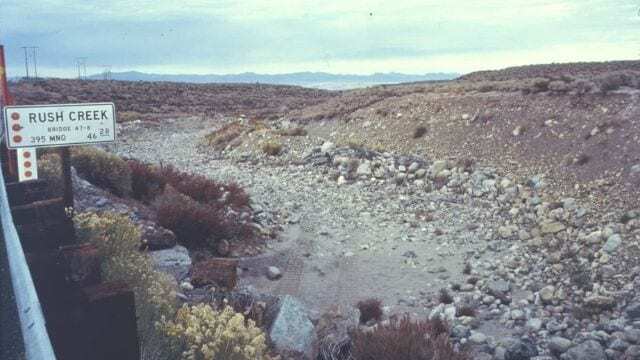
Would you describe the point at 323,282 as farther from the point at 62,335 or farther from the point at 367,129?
the point at 367,129

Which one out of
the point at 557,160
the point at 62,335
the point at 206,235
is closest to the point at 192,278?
the point at 206,235

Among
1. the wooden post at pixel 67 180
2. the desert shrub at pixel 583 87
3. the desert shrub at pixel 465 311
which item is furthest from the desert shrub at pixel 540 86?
the wooden post at pixel 67 180

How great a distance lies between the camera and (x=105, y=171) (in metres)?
12.7

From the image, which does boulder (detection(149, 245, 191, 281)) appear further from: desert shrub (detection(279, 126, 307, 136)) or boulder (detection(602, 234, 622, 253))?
desert shrub (detection(279, 126, 307, 136))

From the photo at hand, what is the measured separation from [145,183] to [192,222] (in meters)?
3.06

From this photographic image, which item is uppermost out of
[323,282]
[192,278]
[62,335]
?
[62,335]

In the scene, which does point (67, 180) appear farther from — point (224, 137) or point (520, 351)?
point (224, 137)

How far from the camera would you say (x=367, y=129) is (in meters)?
25.0

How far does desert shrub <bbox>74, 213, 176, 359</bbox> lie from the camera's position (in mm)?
5113

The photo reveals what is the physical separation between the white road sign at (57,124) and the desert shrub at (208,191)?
6457mm

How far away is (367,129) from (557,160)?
10147mm

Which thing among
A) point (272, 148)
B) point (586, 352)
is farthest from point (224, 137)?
point (586, 352)

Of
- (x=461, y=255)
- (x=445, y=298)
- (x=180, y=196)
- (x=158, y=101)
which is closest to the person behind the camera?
(x=445, y=298)

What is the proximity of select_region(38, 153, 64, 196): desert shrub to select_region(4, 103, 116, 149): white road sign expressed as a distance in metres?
3.14
